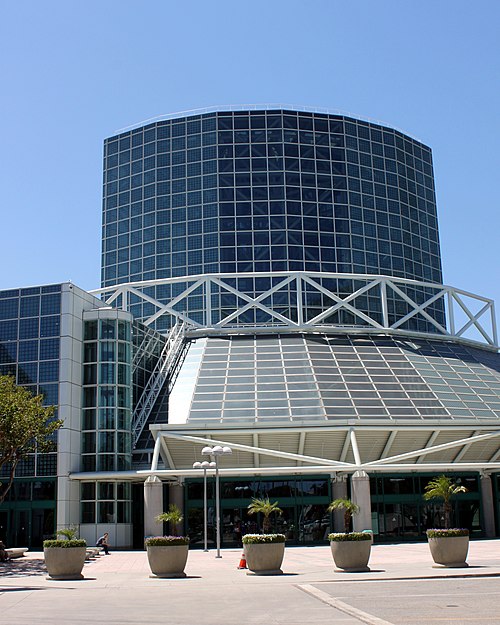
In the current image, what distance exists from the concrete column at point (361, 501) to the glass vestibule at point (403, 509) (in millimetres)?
7399

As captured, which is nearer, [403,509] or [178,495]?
[178,495]

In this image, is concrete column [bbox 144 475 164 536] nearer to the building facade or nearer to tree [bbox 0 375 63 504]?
the building facade

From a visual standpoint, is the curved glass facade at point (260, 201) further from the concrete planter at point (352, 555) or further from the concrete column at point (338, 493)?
the concrete planter at point (352, 555)

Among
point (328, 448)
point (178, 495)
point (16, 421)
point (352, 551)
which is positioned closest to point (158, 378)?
point (178, 495)

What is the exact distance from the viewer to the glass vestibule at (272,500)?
Answer: 53.2 meters

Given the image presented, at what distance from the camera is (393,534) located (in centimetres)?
5438

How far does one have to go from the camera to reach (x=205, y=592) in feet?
80.3

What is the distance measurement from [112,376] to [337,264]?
140 feet

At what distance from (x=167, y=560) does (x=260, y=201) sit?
66776 millimetres

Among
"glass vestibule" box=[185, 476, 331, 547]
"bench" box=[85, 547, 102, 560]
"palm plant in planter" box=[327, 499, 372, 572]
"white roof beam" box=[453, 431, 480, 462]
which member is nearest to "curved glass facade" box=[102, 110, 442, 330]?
"glass vestibule" box=[185, 476, 331, 547]

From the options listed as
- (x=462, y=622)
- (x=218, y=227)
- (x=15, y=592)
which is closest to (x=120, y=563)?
(x=15, y=592)

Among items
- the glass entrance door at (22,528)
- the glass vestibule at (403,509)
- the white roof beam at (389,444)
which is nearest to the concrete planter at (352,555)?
the white roof beam at (389,444)

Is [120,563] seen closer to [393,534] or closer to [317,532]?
[317,532]

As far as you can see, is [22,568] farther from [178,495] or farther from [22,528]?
[178,495]
